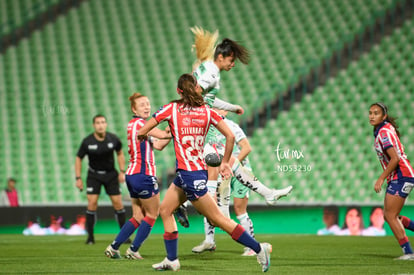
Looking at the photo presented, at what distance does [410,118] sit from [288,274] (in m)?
9.94

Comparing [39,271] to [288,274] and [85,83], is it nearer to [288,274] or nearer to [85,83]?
[288,274]

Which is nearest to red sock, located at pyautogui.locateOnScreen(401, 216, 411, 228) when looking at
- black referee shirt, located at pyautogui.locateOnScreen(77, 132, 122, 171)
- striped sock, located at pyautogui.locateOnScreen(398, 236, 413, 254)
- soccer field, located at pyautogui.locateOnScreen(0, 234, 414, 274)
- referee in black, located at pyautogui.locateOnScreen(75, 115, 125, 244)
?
soccer field, located at pyautogui.locateOnScreen(0, 234, 414, 274)

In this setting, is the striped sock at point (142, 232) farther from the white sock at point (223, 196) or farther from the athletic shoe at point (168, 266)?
the white sock at point (223, 196)

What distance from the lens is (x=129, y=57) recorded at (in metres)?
19.0

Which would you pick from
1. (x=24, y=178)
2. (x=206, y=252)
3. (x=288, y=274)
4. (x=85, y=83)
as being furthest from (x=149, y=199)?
(x=85, y=83)

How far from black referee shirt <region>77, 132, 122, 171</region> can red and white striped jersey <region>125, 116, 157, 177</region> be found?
2771mm

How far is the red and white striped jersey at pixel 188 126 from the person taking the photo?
6398mm

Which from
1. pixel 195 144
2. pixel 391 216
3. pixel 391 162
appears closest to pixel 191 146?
pixel 195 144

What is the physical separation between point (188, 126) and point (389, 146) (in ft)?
8.66

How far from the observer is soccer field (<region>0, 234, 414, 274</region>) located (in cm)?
679

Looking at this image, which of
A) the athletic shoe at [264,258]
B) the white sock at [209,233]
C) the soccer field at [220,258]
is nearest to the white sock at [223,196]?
the white sock at [209,233]

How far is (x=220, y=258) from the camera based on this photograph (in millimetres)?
8078

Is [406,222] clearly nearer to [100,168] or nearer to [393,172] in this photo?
[393,172]

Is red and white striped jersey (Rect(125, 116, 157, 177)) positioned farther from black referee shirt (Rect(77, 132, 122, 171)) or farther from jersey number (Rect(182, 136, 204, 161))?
black referee shirt (Rect(77, 132, 122, 171))
